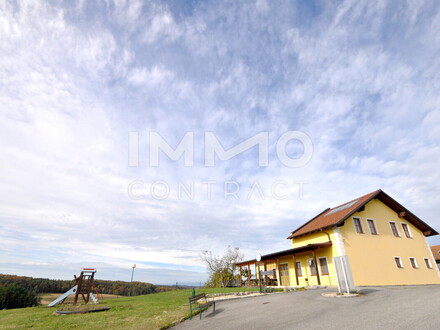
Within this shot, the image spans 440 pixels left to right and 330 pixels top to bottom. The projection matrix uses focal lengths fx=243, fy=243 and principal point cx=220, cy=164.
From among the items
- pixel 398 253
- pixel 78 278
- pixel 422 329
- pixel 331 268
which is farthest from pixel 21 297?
pixel 398 253

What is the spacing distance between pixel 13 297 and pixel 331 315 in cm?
3339

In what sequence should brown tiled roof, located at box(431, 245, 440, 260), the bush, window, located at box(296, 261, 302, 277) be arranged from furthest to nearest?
brown tiled roof, located at box(431, 245, 440, 260) → the bush → window, located at box(296, 261, 302, 277)

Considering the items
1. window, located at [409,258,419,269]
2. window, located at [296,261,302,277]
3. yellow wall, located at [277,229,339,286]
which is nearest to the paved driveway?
yellow wall, located at [277,229,339,286]

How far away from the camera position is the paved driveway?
6660 millimetres

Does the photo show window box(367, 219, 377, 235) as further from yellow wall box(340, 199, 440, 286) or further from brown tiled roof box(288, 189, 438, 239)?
brown tiled roof box(288, 189, 438, 239)

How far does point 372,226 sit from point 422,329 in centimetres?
1703

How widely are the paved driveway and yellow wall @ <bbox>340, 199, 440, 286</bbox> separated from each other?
8.84 meters

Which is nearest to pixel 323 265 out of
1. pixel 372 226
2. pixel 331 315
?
pixel 372 226

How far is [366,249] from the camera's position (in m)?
19.0

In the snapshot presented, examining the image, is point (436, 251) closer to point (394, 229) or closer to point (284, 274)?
point (394, 229)

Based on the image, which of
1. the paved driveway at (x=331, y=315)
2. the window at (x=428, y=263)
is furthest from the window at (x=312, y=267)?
the window at (x=428, y=263)

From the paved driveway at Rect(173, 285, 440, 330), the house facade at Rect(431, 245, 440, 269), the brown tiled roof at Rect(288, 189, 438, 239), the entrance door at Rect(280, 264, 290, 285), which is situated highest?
the brown tiled roof at Rect(288, 189, 438, 239)

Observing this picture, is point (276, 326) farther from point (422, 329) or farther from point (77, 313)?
point (77, 313)

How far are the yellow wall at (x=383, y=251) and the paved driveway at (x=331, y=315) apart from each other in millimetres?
8843
